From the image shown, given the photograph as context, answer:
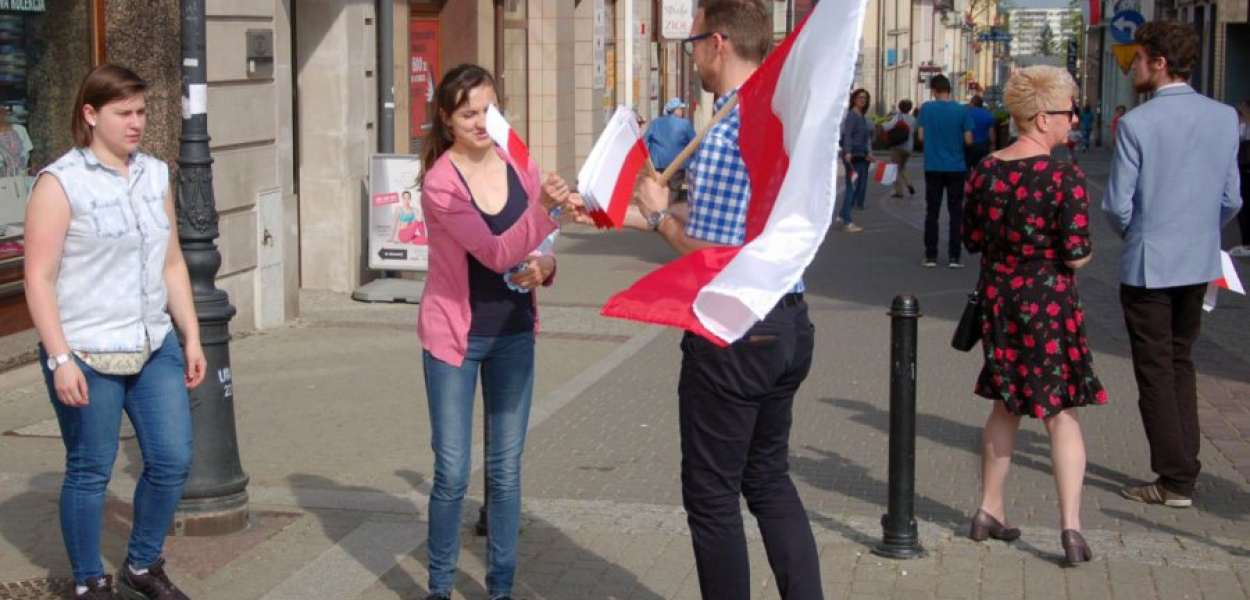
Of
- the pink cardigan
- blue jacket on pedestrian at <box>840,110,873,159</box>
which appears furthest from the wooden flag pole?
blue jacket on pedestrian at <box>840,110,873,159</box>

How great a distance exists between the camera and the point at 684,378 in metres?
4.30

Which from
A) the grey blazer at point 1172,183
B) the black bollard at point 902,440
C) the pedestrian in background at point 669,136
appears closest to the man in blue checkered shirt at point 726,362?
the black bollard at point 902,440

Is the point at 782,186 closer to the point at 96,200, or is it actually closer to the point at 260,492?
the point at 96,200

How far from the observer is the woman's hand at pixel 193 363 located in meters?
5.17

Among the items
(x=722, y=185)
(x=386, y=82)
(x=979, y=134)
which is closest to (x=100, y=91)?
(x=722, y=185)

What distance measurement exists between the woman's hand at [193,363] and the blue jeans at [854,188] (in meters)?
15.6

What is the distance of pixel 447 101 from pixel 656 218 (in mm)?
1120

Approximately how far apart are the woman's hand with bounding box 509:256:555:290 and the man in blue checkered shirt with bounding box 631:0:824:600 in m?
0.80

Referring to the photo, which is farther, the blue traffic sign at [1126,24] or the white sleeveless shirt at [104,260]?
the blue traffic sign at [1126,24]

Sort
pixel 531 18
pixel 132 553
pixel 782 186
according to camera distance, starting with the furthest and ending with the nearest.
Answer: pixel 531 18 < pixel 132 553 < pixel 782 186

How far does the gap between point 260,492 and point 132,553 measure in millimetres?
1661

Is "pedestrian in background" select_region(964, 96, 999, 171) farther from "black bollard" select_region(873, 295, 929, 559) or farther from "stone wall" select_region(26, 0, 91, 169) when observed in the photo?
"black bollard" select_region(873, 295, 929, 559)

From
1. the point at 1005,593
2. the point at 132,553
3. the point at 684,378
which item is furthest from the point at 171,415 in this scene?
the point at 1005,593

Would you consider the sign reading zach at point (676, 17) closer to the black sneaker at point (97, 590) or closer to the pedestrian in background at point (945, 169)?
the pedestrian in background at point (945, 169)
